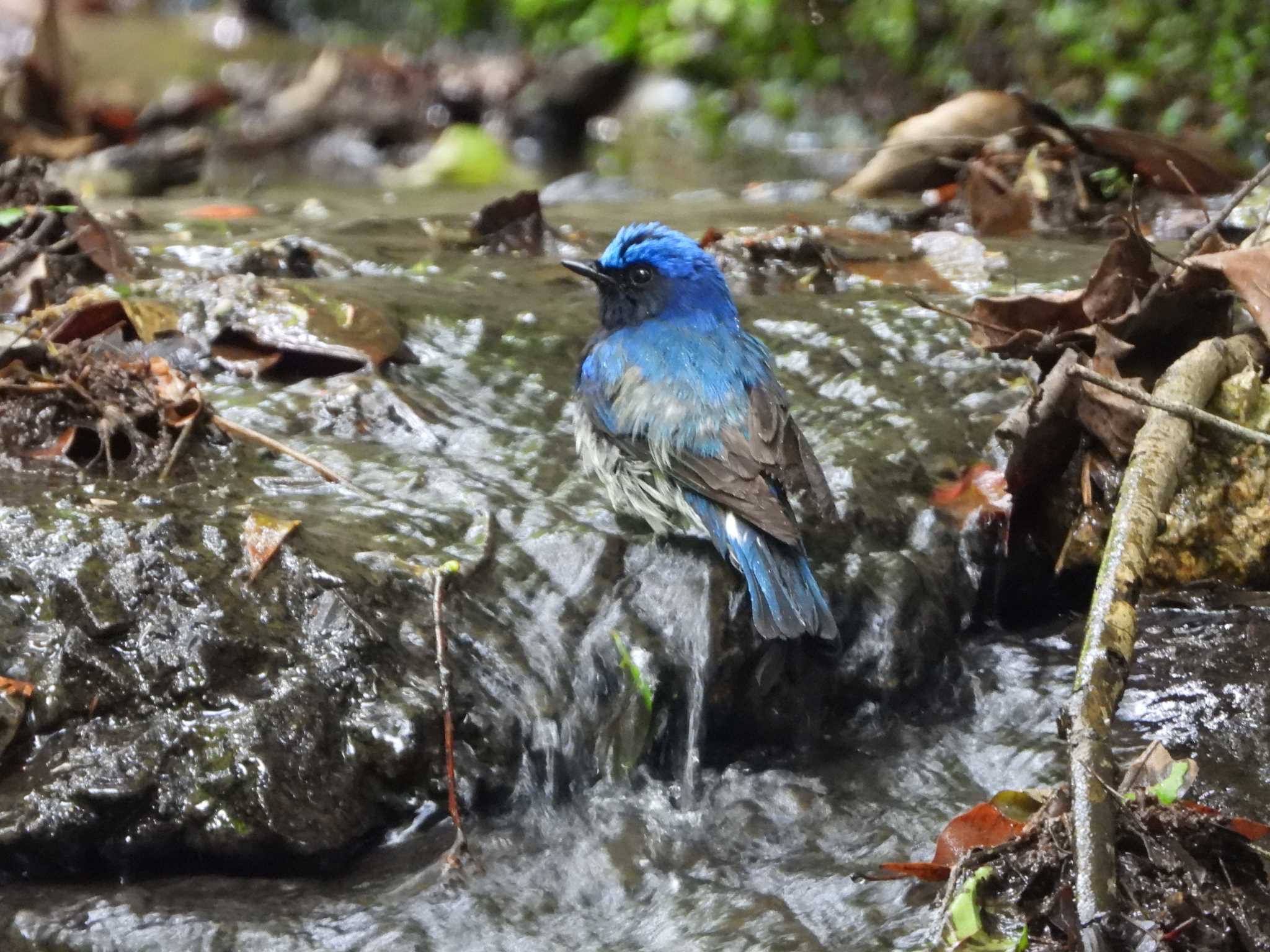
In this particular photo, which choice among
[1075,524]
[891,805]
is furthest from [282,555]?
[1075,524]

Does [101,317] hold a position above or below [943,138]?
below

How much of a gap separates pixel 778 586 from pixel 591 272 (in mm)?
1379

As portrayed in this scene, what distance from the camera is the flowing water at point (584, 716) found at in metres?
2.72

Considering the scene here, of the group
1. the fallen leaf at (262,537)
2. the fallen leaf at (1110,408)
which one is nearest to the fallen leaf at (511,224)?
the fallen leaf at (1110,408)

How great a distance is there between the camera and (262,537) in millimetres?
3178

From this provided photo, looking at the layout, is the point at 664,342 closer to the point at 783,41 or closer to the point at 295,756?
the point at 295,756

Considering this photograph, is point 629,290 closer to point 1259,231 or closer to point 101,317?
point 101,317

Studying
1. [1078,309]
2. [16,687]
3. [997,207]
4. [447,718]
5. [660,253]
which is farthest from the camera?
[997,207]

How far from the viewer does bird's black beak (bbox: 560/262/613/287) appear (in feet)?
13.8

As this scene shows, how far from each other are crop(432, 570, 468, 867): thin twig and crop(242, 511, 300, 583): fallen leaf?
Result: 0.38 metres

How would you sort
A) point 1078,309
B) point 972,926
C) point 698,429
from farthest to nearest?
point 1078,309, point 698,429, point 972,926

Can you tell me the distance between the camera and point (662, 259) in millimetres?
4148

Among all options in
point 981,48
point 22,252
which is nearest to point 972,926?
point 22,252

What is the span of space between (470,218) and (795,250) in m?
1.76
